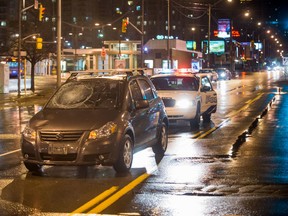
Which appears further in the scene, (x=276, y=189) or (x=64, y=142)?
(x=64, y=142)

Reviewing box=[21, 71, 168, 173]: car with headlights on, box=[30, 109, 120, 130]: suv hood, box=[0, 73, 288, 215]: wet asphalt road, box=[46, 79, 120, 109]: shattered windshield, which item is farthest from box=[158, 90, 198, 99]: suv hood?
box=[30, 109, 120, 130]: suv hood

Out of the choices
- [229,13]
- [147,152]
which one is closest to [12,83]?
[147,152]

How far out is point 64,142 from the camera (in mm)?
9031

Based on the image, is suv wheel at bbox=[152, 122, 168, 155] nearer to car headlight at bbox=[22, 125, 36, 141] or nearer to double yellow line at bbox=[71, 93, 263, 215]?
double yellow line at bbox=[71, 93, 263, 215]

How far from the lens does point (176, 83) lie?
1802cm

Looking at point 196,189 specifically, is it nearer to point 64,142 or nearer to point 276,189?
point 276,189

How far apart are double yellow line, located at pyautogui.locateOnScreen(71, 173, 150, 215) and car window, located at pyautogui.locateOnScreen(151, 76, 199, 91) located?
29.3 ft

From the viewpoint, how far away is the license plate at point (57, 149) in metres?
9.00

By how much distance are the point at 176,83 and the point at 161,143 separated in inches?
257

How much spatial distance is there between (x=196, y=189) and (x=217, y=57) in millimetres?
117865

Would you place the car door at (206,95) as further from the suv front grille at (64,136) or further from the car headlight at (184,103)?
the suv front grille at (64,136)

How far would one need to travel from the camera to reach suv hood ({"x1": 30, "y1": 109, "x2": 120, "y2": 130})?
359 inches

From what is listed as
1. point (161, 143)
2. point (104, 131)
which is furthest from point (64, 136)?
point (161, 143)

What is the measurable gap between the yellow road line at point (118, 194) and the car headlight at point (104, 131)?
866 millimetres
